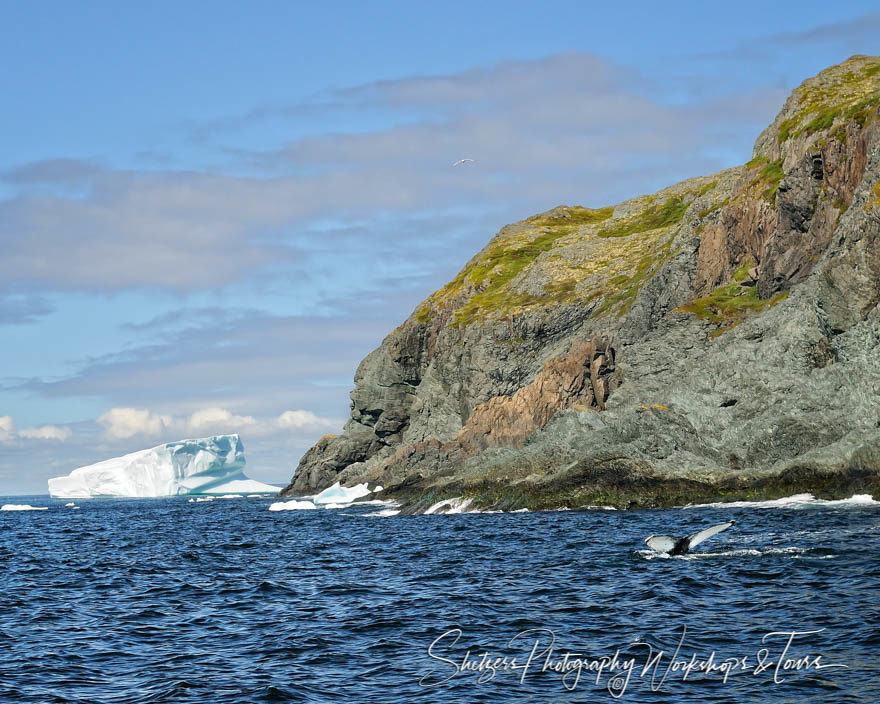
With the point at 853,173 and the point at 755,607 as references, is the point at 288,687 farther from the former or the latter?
the point at 853,173

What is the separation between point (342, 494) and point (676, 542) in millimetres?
72583

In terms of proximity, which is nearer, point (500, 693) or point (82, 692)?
point (500, 693)

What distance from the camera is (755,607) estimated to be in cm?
1914

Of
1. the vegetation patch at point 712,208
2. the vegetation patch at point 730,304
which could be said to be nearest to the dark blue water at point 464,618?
the vegetation patch at point 730,304

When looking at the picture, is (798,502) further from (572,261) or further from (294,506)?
(572,261)

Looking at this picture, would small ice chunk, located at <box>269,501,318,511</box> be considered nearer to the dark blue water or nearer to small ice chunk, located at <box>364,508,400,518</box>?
small ice chunk, located at <box>364,508,400,518</box>

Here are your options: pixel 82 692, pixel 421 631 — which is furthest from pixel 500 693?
pixel 82 692

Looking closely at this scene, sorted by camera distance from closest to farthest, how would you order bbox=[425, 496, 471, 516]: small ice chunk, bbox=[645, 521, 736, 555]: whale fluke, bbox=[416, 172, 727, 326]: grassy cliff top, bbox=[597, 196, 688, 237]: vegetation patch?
bbox=[645, 521, 736, 555]: whale fluke, bbox=[425, 496, 471, 516]: small ice chunk, bbox=[416, 172, 727, 326]: grassy cliff top, bbox=[597, 196, 688, 237]: vegetation patch

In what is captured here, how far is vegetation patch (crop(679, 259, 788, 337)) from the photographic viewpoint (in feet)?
227

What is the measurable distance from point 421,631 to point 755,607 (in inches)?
290

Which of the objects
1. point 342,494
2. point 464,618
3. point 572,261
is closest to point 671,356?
point 342,494

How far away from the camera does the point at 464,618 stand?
66.9 ft

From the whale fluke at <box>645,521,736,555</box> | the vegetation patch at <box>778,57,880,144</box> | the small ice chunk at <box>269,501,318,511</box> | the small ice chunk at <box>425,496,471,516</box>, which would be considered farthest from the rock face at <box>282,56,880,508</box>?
the whale fluke at <box>645,521,736,555</box>

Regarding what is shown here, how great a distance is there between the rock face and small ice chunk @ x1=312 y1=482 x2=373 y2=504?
217 centimetres
